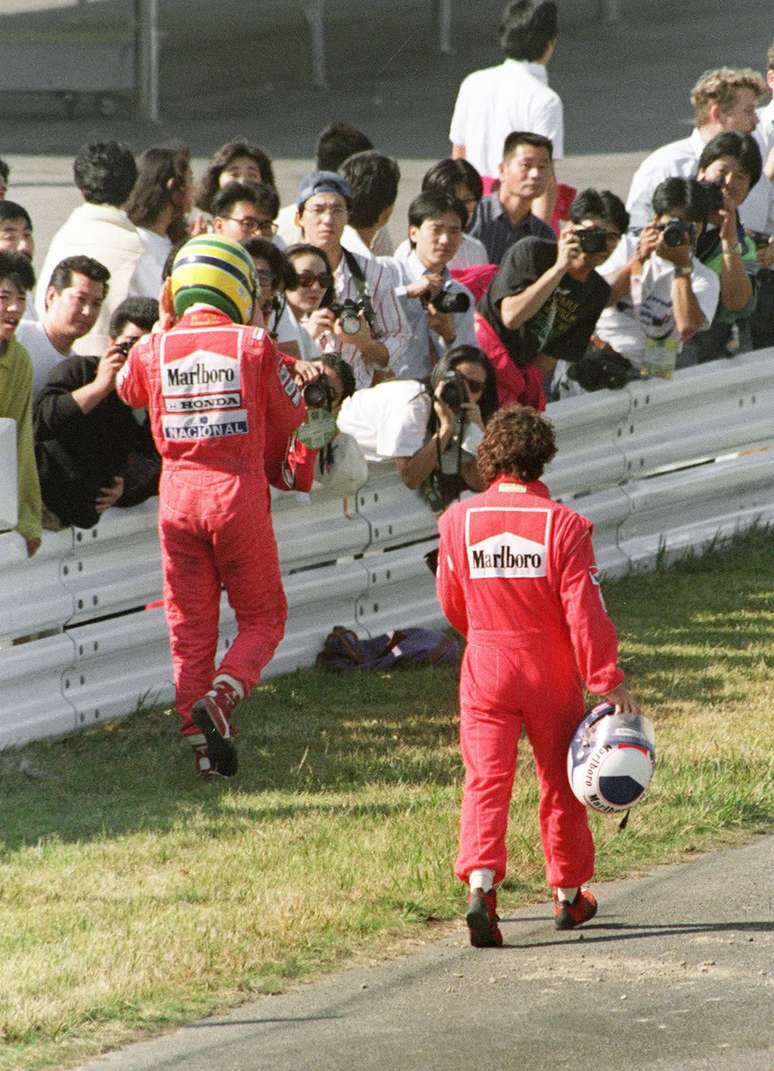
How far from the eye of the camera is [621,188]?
68.1ft

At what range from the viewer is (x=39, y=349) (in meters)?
8.34

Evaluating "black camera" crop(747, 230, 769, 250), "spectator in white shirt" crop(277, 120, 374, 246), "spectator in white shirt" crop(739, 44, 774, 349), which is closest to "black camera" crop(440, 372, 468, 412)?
"spectator in white shirt" crop(277, 120, 374, 246)

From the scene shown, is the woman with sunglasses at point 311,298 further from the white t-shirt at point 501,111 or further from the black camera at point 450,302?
the white t-shirt at point 501,111

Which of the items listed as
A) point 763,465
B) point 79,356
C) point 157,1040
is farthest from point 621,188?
point 157,1040

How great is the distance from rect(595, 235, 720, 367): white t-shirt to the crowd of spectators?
1cm

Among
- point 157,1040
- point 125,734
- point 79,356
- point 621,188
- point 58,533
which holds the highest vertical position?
point 621,188

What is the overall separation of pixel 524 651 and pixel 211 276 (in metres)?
2.14

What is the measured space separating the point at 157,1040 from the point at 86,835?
1.66 m

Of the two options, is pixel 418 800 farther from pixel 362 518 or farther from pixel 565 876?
pixel 362 518

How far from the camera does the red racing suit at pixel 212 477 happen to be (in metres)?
7.66

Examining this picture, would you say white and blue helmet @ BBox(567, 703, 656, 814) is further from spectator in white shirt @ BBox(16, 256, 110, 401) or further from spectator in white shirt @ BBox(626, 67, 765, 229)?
spectator in white shirt @ BBox(626, 67, 765, 229)

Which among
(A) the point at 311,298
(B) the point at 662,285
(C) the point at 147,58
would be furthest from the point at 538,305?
(C) the point at 147,58

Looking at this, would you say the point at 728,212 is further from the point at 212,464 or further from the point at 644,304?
the point at 212,464

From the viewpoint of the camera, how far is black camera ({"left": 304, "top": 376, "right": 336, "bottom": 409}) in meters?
8.06
